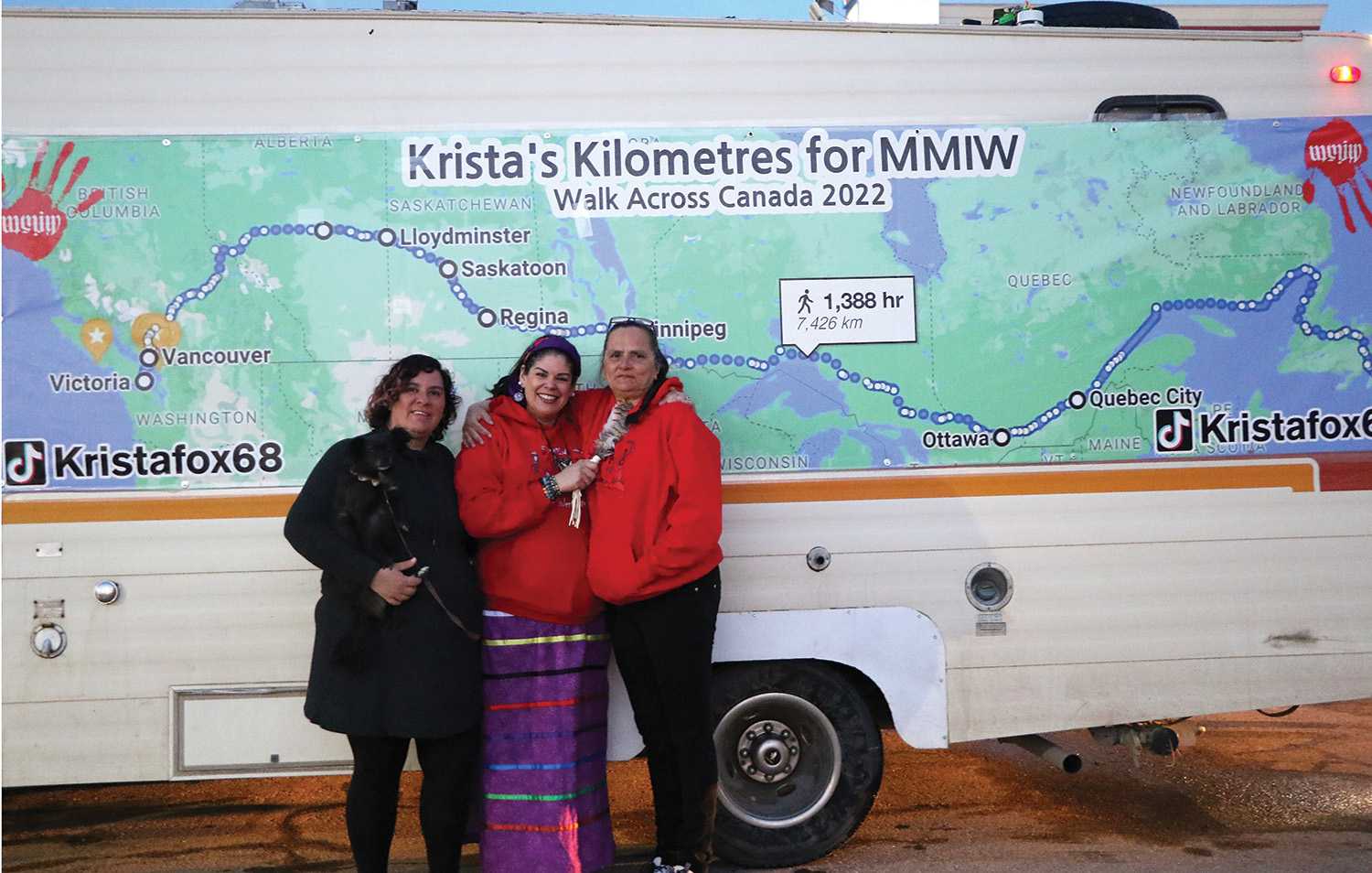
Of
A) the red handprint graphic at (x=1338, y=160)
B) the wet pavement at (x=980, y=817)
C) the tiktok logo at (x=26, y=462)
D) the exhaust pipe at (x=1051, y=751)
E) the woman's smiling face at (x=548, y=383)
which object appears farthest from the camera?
the wet pavement at (x=980, y=817)

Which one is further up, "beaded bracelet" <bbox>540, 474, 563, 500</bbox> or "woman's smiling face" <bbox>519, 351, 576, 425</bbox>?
"woman's smiling face" <bbox>519, 351, 576, 425</bbox>

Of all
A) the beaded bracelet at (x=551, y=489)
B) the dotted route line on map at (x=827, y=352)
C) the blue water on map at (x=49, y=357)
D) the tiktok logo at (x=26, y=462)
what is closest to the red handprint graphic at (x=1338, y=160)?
the dotted route line on map at (x=827, y=352)

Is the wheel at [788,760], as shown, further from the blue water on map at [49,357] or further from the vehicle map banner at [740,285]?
the blue water on map at [49,357]

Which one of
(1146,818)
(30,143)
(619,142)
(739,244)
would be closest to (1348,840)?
(1146,818)

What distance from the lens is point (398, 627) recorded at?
359cm

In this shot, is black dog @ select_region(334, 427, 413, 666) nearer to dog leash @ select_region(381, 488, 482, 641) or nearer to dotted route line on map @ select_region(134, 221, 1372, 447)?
dog leash @ select_region(381, 488, 482, 641)

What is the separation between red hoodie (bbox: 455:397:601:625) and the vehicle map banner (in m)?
0.39

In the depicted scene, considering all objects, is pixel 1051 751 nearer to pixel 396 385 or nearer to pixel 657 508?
pixel 657 508

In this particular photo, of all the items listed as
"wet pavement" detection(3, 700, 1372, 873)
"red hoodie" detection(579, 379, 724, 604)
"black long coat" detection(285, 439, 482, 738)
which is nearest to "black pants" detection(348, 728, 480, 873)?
"black long coat" detection(285, 439, 482, 738)

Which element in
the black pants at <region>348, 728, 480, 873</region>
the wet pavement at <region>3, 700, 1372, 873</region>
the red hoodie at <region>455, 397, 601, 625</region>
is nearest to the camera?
the black pants at <region>348, 728, 480, 873</region>

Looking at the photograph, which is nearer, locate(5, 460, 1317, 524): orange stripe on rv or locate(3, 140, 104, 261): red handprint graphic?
locate(3, 140, 104, 261): red handprint graphic

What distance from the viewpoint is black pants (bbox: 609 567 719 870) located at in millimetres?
3842

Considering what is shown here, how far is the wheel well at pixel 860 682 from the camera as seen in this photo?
4258 mm

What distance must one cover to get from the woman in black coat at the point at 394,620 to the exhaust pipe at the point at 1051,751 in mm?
2171
